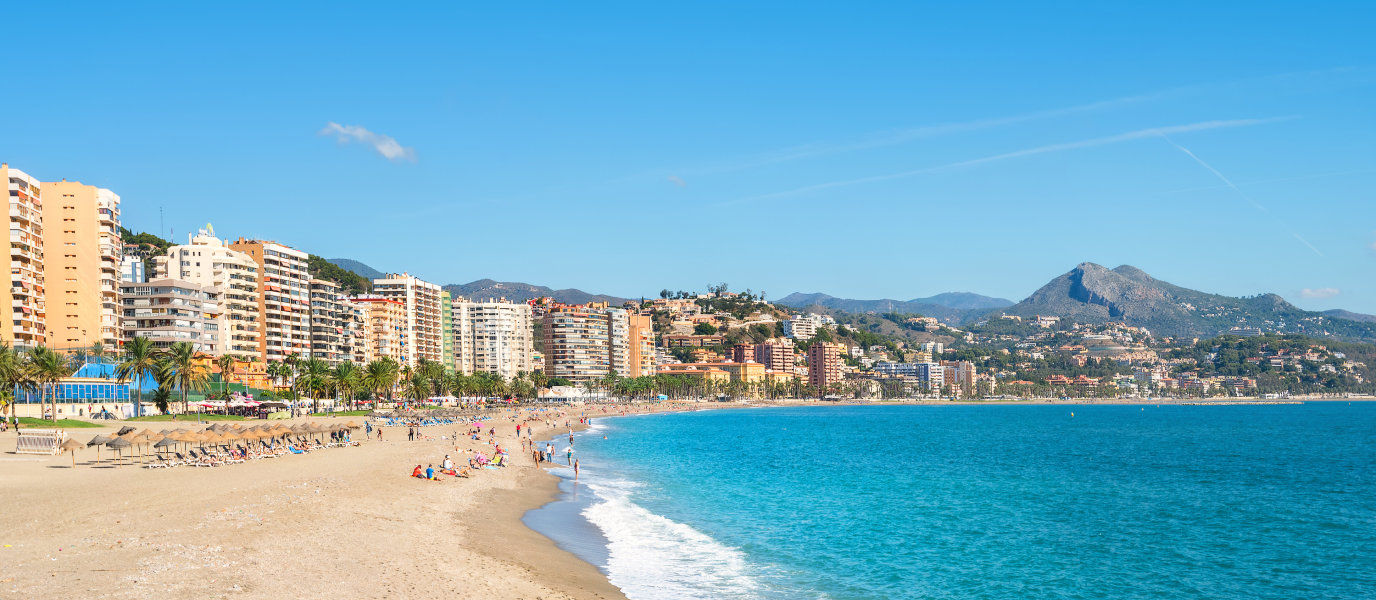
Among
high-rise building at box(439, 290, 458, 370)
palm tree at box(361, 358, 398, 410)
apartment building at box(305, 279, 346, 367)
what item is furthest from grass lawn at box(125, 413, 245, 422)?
high-rise building at box(439, 290, 458, 370)

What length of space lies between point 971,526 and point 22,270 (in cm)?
8569

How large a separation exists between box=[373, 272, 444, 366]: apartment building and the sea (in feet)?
365

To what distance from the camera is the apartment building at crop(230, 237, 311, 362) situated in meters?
118

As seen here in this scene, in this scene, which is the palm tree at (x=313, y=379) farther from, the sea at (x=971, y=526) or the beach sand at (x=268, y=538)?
the beach sand at (x=268, y=538)

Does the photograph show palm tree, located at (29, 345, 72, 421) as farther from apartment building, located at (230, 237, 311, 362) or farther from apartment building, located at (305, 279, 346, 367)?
apartment building, located at (305, 279, 346, 367)

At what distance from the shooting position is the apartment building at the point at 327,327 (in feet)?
428

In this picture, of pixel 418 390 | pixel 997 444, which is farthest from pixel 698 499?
pixel 418 390

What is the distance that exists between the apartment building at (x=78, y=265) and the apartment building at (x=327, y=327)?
1238 inches

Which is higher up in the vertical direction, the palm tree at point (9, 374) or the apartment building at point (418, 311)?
the apartment building at point (418, 311)

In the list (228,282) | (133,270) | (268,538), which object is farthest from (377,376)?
(268,538)

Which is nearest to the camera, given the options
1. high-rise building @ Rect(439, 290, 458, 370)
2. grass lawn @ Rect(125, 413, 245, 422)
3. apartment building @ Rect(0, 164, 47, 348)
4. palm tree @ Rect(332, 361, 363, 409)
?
grass lawn @ Rect(125, 413, 245, 422)

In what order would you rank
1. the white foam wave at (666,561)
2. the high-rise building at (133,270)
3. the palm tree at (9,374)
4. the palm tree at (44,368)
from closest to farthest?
1. the white foam wave at (666,561)
2. the palm tree at (9,374)
3. the palm tree at (44,368)
4. the high-rise building at (133,270)

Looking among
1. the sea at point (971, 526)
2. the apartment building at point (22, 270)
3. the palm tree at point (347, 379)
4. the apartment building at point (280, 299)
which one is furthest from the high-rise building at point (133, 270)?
the sea at point (971, 526)

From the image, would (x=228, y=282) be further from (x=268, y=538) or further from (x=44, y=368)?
(x=268, y=538)
